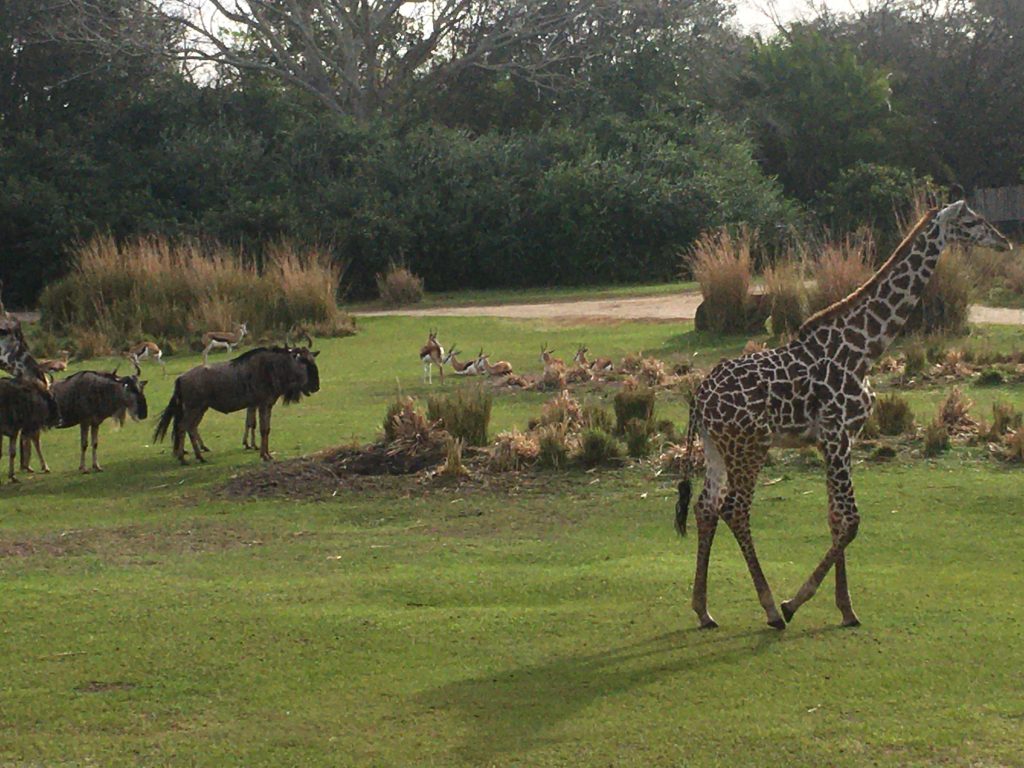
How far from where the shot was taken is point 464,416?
53.1 feet

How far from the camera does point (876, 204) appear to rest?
138 ft

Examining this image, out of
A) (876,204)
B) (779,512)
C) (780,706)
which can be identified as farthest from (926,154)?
(780,706)

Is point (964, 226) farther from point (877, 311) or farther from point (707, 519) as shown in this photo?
point (707, 519)

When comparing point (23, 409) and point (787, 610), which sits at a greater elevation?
point (23, 409)

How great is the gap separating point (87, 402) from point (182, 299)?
1420cm

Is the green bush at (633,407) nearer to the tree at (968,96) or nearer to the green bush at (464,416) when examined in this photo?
the green bush at (464,416)

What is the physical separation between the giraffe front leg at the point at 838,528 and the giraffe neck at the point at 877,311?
2.00ft

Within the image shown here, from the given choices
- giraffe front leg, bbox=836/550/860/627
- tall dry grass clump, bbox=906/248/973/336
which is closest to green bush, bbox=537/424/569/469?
giraffe front leg, bbox=836/550/860/627

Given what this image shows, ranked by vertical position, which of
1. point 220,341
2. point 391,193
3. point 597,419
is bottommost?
point 597,419

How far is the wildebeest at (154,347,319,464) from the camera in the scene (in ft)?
55.5

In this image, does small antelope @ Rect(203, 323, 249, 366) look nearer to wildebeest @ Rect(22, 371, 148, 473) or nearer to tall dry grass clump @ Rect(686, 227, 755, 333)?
tall dry grass clump @ Rect(686, 227, 755, 333)

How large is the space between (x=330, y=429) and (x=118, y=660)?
32.5ft

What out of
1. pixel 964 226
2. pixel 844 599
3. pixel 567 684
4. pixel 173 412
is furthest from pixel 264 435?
pixel 567 684

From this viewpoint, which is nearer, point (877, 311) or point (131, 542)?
point (877, 311)
